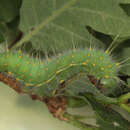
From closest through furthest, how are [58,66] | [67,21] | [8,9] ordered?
1. [58,66]
2. [67,21]
3. [8,9]

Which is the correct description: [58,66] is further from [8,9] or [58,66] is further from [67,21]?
[8,9]

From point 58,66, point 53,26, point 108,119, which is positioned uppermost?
point 53,26

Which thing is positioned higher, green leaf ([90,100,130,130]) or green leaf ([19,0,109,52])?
green leaf ([19,0,109,52])

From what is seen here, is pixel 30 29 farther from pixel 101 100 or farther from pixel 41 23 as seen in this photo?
pixel 101 100

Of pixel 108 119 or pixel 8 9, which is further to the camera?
pixel 8 9

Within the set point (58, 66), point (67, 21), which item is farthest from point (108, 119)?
point (67, 21)

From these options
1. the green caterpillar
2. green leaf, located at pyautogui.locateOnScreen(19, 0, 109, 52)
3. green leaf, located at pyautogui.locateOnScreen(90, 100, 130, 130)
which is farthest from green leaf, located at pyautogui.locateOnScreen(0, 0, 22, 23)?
green leaf, located at pyautogui.locateOnScreen(90, 100, 130, 130)

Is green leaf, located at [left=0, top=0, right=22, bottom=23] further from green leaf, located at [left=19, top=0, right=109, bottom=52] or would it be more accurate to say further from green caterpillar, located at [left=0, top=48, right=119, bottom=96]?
green caterpillar, located at [left=0, top=48, right=119, bottom=96]

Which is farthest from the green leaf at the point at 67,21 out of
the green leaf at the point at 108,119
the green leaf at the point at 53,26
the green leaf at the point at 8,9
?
the green leaf at the point at 108,119

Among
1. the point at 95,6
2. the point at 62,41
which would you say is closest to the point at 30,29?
the point at 62,41
